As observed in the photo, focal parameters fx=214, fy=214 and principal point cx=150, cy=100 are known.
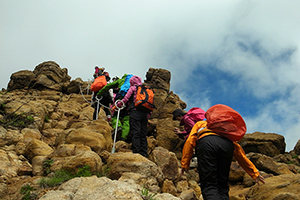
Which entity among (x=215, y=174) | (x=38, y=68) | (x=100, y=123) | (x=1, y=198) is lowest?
(x=1, y=198)

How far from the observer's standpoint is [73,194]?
4.05 m

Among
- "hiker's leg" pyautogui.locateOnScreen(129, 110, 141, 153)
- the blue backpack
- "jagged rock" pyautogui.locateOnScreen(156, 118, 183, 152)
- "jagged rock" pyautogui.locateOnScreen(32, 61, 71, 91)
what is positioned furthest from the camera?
"jagged rock" pyautogui.locateOnScreen(32, 61, 71, 91)

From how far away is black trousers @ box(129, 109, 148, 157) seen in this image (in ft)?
27.5

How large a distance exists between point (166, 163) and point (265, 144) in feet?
35.9

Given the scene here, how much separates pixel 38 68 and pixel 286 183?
106 feet

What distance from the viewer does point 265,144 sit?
1547 centimetres

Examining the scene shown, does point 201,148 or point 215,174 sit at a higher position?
point 201,148

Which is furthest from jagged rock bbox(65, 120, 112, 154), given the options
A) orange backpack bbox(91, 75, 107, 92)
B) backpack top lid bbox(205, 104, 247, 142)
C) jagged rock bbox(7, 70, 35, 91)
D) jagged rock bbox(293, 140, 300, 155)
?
jagged rock bbox(7, 70, 35, 91)

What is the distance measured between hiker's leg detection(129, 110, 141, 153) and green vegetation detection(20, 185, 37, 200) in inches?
162

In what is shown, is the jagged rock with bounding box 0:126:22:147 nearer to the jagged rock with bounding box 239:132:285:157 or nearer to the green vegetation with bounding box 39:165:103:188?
the green vegetation with bounding box 39:165:103:188

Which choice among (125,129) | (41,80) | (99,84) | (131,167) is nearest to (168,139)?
(125,129)

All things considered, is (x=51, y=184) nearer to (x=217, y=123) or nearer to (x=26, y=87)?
(x=217, y=123)

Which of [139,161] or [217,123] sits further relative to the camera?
[139,161]

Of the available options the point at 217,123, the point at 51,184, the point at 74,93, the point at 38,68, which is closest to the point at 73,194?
the point at 51,184
